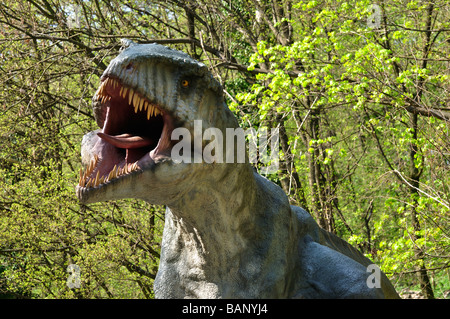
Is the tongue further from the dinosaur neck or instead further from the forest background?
the forest background

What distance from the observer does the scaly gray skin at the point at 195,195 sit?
2324 mm

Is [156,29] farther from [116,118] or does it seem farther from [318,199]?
[116,118]

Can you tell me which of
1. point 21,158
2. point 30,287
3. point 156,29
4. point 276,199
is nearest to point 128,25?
point 156,29

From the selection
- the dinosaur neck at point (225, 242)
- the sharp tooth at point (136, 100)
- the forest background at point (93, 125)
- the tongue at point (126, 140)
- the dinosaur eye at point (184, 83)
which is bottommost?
the dinosaur neck at point (225, 242)

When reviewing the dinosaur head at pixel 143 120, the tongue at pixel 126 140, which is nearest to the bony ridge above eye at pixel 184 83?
the dinosaur head at pixel 143 120

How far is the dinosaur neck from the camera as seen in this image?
104 inches

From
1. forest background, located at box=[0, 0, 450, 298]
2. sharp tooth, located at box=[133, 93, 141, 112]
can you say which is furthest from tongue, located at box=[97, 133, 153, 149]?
forest background, located at box=[0, 0, 450, 298]

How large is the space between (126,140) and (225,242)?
0.69 meters

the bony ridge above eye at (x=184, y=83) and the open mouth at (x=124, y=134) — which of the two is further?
the bony ridge above eye at (x=184, y=83)

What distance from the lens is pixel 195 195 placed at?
257cm

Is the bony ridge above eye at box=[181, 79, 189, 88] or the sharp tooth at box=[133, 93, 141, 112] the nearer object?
the sharp tooth at box=[133, 93, 141, 112]

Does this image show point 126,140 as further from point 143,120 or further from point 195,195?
point 195,195

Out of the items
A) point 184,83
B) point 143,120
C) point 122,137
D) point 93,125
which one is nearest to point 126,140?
point 122,137

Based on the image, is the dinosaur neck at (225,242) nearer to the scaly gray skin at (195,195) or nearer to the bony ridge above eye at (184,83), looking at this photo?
the scaly gray skin at (195,195)
